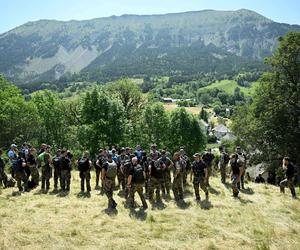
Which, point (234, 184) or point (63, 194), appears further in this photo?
point (234, 184)

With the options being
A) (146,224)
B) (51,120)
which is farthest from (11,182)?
(51,120)

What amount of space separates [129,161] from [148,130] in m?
36.5

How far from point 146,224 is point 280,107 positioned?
799 inches

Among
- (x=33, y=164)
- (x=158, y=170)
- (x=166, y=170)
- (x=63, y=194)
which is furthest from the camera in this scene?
(x=33, y=164)

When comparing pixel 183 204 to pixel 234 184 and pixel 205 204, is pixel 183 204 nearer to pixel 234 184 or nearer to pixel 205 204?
pixel 205 204

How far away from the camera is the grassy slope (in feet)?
43.5

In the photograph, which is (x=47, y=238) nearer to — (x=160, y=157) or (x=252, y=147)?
(x=160, y=157)

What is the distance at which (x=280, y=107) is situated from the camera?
31.3 meters

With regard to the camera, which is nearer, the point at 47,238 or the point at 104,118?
the point at 47,238

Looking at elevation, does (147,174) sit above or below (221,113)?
above

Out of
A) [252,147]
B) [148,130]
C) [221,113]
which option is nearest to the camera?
[252,147]

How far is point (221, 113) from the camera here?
7392 inches

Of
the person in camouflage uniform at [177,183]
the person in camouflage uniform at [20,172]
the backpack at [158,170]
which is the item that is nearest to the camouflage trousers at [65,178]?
the person in camouflage uniform at [20,172]

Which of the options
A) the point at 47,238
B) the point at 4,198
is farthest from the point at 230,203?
the point at 4,198
